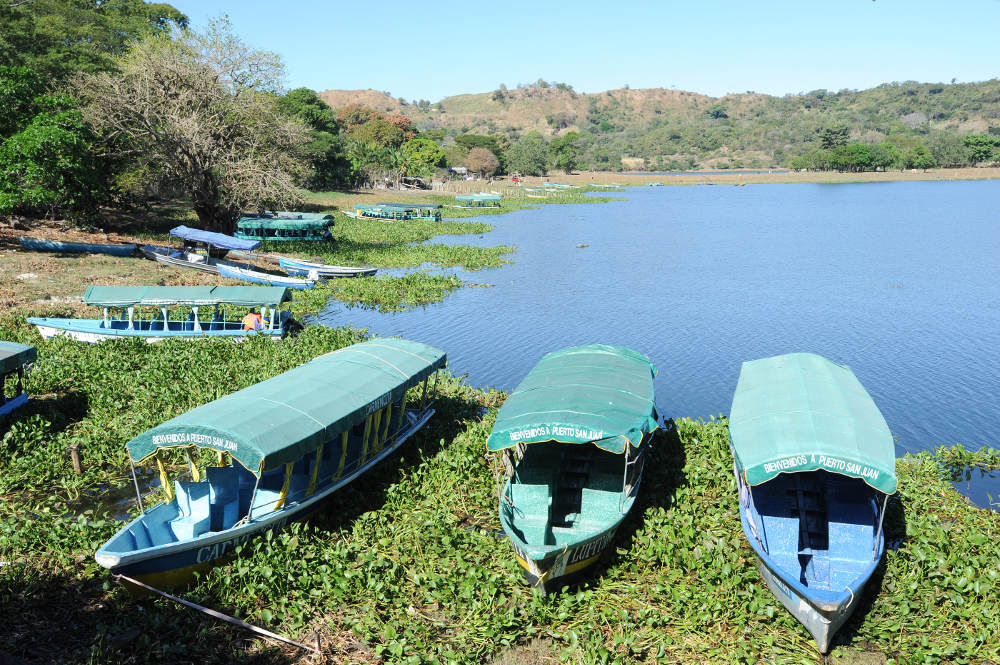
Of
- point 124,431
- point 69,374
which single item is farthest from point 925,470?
point 69,374

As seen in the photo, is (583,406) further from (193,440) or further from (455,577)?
(193,440)

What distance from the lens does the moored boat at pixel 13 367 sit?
57.7 ft

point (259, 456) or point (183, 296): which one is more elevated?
point (183, 296)

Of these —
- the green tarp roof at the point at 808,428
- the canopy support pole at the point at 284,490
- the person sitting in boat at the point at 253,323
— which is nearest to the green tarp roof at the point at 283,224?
the person sitting in boat at the point at 253,323

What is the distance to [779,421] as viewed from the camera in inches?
549

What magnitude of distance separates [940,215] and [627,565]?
88229mm

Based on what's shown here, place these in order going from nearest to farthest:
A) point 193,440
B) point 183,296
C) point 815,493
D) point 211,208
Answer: point 193,440 < point 815,493 < point 183,296 < point 211,208

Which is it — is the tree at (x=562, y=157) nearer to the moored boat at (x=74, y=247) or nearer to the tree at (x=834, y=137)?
the tree at (x=834, y=137)

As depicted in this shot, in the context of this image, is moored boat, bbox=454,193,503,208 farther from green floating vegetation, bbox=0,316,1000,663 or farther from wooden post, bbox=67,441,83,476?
green floating vegetation, bbox=0,316,1000,663

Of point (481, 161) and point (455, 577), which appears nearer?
point (455, 577)

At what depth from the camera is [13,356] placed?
17719mm

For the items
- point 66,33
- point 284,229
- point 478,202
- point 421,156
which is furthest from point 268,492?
point 421,156

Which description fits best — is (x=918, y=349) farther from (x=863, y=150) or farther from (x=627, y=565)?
(x=863, y=150)

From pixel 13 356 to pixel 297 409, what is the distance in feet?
31.4
